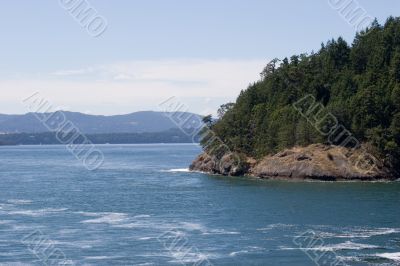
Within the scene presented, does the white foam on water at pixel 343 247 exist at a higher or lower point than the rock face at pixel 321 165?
lower

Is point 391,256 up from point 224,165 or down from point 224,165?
down

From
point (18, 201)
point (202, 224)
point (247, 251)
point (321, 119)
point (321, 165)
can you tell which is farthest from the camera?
point (321, 119)

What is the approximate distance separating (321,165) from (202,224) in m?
51.1

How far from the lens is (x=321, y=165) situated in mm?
120938

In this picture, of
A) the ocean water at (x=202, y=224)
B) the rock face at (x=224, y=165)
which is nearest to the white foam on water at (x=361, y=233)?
the ocean water at (x=202, y=224)

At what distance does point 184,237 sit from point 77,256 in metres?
12.3

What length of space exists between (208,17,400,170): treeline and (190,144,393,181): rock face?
3.13m

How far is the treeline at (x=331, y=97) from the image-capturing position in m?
126

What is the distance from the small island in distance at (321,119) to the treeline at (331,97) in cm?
18

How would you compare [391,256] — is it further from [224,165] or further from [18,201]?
[224,165]

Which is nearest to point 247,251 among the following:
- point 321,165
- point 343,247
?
point 343,247

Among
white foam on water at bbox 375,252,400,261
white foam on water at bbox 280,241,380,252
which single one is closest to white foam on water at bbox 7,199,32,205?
white foam on water at bbox 280,241,380,252

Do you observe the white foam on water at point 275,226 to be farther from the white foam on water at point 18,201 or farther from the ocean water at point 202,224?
the white foam on water at point 18,201

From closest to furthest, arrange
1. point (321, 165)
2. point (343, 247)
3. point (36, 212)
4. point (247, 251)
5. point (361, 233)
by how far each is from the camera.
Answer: point (247, 251) < point (343, 247) < point (361, 233) < point (36, 212) < point (321, 165)
